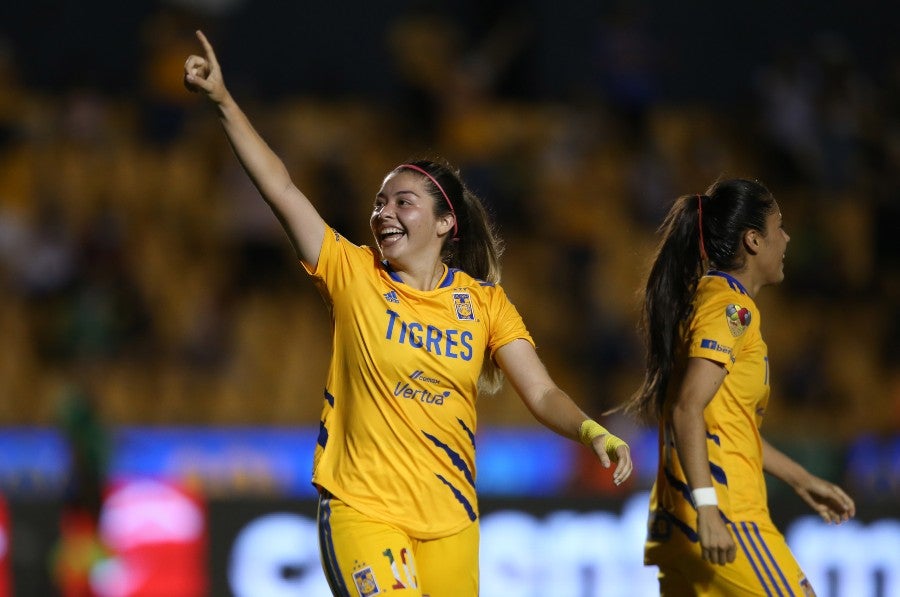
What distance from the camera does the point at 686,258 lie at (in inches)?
204

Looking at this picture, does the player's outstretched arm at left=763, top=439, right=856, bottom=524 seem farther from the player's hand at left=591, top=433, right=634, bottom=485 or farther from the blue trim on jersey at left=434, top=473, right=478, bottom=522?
the blue trim on jersey at left=434, top=473, right=478, bottom=522

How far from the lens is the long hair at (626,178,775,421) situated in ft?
16.7

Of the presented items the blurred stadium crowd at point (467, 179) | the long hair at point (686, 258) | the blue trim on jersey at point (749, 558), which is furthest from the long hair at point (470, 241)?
the blurred stadium crowd at point (467, 179)

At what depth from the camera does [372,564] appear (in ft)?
14.7

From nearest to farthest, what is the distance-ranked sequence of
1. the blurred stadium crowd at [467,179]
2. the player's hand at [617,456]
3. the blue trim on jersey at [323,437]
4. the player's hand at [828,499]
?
the player's hand at [617,456], the blue trim on jersey at [323,437], the player's hand at [828,499], the blurred stadium crowd at [467,179]

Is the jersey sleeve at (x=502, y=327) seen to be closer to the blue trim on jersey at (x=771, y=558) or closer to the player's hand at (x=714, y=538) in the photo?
the player's hand at (x=714, y=538)

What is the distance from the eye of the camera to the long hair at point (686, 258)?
5.09m

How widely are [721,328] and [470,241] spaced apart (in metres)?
1.03

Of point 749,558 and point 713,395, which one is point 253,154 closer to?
point 713,395

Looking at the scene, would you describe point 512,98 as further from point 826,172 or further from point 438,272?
point 438,272

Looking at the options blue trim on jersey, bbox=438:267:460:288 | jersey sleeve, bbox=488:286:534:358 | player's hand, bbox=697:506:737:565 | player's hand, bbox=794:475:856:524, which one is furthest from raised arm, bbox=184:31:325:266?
player's hand, bbox=794:475:856:524

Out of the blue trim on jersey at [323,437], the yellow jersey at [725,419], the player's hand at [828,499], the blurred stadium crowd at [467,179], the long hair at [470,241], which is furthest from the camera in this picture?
the blurred stadium crowd at [467,179]

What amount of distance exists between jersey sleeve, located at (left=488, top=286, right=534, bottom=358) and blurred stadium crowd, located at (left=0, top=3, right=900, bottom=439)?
6.57m

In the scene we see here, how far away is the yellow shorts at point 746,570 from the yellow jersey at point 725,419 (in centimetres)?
5
